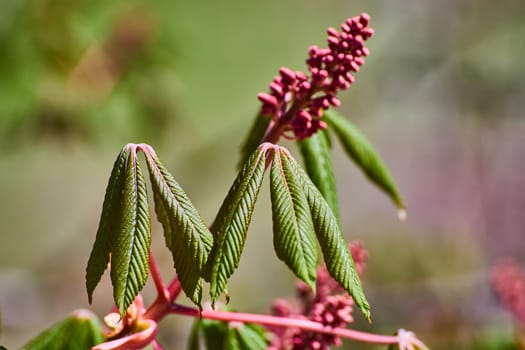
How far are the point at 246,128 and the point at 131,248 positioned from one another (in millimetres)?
3486

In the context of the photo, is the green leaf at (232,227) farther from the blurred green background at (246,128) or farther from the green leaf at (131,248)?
the blurred green background at (246,128)

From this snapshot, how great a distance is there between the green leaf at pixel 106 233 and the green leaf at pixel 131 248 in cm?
1

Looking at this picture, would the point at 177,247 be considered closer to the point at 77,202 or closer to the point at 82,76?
the point at 82,76

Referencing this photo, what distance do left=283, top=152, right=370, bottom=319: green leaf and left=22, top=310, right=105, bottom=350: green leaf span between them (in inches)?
16.0

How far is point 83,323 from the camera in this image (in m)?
1.08

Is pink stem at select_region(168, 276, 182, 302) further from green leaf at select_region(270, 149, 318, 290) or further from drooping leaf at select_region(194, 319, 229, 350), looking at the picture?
drooping leaf at select_region(194, 319, 229, 350)

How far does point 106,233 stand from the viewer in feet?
2.69

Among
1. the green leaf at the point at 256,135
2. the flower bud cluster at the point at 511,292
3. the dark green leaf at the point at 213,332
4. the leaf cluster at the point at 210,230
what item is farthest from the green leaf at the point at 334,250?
the flower bud cluster at the point at 511,292

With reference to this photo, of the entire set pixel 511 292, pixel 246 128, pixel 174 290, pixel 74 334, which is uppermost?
pixel 246 128

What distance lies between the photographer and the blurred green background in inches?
121

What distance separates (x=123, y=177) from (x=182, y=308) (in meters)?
0.18

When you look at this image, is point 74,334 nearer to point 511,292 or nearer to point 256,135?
point 256,135

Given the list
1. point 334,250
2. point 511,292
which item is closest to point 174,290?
point 334,250

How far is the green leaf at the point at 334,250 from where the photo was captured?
0.82 m
